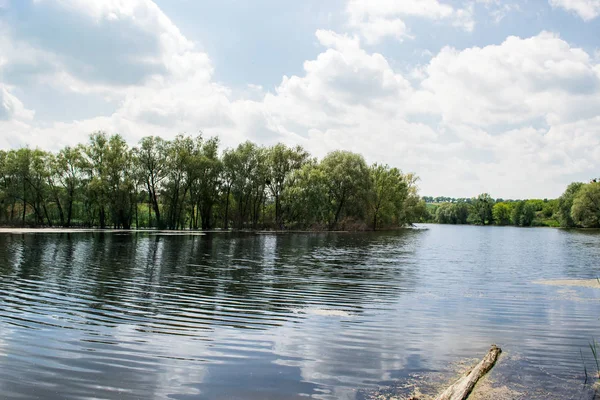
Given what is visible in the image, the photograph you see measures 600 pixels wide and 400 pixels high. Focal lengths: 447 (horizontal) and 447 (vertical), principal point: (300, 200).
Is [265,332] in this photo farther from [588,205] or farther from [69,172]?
[588,205]

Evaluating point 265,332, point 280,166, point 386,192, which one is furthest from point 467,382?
point 386,192

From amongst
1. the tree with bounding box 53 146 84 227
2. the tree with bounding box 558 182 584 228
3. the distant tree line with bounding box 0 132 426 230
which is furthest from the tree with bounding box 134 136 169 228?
the tree with bounding box 558 182 584 228

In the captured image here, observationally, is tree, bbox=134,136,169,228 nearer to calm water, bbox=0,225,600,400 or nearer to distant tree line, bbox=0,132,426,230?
distant tree line, bbox=0,132,426,230

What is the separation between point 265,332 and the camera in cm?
1098

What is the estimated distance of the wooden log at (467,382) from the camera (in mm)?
6755

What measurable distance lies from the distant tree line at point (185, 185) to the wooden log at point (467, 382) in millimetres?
73563

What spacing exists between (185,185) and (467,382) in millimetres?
78584

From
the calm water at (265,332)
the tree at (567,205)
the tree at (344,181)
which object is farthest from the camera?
the tree at (567,205)

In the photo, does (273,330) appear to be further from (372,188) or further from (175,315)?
(372,188)

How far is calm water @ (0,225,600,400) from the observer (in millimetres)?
7473

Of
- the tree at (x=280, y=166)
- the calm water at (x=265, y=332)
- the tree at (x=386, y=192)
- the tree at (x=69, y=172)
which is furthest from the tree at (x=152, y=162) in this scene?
the calm water at (x=265, y=332)

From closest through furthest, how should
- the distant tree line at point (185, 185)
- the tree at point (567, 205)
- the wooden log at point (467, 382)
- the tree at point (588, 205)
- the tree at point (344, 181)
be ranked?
the wooden log at point (467, 382) → the distant tree line at point (185, 185) → the tree at point (344, 181) → the tree at point (588, 205) → the tree at point (567, 205)

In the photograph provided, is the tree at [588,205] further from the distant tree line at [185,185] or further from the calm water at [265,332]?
the calm water at [265,332]

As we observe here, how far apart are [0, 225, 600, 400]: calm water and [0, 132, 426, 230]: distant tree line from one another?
58970 millimetres
